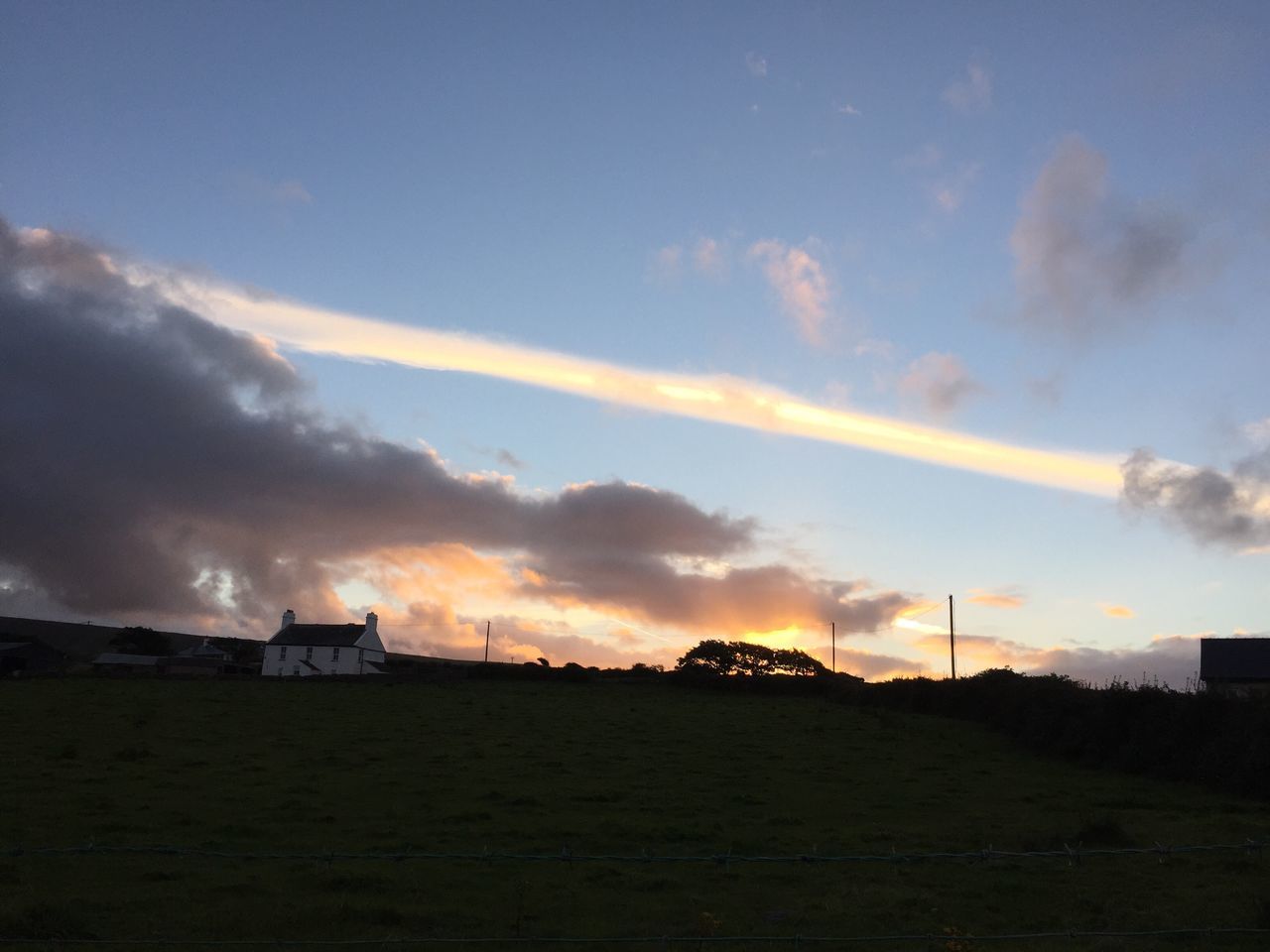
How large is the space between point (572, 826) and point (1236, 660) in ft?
231

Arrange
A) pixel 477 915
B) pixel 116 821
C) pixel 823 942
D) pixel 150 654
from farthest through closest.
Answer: pixel 150 654, pixel 116 821, pixel 477 915, pixel 823 942

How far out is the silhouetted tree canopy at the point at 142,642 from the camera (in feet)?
438

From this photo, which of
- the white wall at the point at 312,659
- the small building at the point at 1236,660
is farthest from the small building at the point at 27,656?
the small building at the point at 1236,660

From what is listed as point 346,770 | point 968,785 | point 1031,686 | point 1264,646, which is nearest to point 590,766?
point 346,770

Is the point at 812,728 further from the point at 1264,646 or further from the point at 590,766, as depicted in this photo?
the point at 1264,646

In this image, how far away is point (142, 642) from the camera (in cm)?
13538

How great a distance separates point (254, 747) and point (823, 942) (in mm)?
29761

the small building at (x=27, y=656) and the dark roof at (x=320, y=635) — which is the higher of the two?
→ the dark roof at (x=320, y=635)

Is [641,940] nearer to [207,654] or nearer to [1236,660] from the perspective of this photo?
[1236,660]

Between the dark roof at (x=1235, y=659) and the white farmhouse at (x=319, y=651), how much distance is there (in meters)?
78.7

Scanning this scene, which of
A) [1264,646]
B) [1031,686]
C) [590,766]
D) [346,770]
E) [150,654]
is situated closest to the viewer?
[346,770]

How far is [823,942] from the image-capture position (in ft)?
48.0

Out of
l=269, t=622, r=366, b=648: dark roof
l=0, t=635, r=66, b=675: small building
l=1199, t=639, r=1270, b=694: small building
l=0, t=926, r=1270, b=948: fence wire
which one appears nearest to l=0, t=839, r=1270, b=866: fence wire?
l=0, t=926, r=1270, b=948: fence wire

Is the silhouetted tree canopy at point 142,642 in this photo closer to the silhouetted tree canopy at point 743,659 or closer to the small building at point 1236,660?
the silhouetted tree canopy at point 743,659
